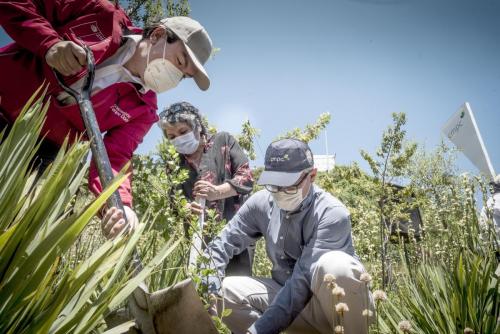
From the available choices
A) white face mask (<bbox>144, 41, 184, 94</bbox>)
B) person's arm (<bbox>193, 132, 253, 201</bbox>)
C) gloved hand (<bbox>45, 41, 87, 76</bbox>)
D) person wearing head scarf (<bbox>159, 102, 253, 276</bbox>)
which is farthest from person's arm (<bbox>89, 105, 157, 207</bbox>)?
person wearing head scarf (<bbox>159, 102, 253, 276</bbox>)

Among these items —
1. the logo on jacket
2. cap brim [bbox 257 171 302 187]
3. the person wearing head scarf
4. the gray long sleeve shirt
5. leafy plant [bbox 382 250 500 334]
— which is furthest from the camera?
the person wearing head scarf

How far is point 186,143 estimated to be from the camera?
3158 millimetres

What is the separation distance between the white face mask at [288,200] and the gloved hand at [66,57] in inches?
63.2

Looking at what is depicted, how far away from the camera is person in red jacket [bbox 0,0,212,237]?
1602mm

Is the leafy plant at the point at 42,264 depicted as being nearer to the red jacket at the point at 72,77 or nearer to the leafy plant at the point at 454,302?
the red jacket at the point at 72,77

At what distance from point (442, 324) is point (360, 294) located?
560mm

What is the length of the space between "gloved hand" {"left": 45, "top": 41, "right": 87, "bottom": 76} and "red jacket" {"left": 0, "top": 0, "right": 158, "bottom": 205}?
0.07 m

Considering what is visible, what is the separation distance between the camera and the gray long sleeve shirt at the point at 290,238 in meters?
2.29

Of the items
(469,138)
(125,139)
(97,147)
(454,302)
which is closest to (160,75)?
(125,139)

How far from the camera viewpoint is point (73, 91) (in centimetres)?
146

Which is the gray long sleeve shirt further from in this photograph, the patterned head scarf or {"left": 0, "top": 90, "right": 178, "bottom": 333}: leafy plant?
{"left": 0, "top": 90, "right": 178, "bottom": 333}: leafy plant

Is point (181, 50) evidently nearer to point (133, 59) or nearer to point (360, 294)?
point (133, 59)

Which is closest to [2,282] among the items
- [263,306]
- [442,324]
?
[442,324]

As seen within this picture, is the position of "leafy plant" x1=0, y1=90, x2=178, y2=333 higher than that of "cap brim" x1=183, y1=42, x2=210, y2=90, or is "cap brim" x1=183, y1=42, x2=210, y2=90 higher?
"cap brim" x1=183, y1=42, x2=210, y2=90
